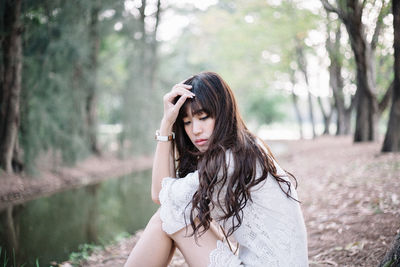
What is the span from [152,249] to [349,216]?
2.35m

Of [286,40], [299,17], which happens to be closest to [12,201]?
[299,17]

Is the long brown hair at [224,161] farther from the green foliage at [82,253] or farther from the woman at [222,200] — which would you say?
the green foliage at [82,253]

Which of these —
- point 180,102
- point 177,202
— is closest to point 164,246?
point 177,202

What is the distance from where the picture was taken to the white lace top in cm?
165

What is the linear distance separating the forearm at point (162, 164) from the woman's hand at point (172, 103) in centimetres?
1

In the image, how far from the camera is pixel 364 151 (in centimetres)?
741

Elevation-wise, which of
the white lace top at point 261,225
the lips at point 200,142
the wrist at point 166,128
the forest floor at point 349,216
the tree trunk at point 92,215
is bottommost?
the tree trunk at point 92,215

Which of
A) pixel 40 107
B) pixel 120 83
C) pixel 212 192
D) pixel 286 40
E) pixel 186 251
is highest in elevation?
pixel 286 40

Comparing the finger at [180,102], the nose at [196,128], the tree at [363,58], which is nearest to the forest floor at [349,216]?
the nose at [196,128]

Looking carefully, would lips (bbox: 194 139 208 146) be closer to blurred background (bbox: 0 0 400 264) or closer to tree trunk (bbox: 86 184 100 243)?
blurred background (bbox: 0 0 400 264)

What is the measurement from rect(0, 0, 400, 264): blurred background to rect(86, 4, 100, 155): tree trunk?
0.04 metres

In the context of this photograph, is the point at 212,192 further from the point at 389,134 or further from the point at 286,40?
the point at 286,40

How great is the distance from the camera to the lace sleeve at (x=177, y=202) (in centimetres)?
172

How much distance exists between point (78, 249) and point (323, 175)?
14.0 ft
